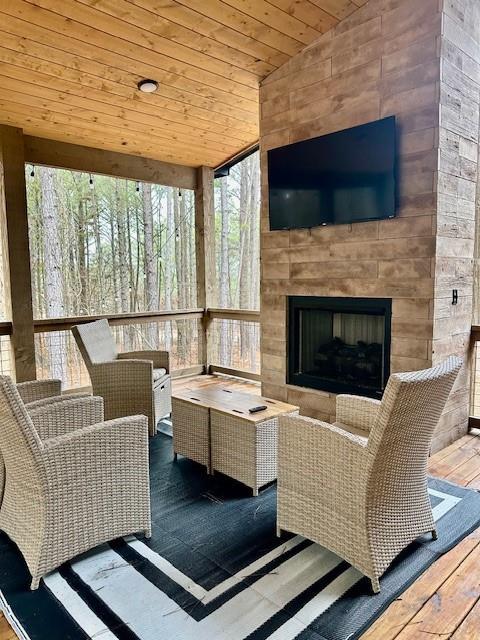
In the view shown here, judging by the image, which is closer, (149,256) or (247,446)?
(247,446)

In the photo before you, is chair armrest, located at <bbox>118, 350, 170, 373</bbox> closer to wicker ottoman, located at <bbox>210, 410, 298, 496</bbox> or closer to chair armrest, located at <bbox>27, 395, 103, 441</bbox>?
wicker ottoman, located at <bbox>210, 410, 298, 496</bbox>

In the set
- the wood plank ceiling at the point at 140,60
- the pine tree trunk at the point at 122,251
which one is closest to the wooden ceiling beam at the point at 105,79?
the wood plank ceiling at the point at 140,60

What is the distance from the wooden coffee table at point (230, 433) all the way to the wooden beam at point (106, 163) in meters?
2.93

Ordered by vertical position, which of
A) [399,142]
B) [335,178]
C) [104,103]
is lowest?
[335,178]

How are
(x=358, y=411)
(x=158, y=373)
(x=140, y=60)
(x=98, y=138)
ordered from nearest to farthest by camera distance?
(x=358, y=411) → (x=140, y=60) → (x=158, y=373) → (x=98, y=138)

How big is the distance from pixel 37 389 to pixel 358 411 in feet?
6.70

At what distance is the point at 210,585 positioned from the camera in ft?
6.30

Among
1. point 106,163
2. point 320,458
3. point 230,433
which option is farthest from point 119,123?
point 320,458

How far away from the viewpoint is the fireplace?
349cm

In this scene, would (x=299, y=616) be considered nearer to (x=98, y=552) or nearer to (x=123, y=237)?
(x=98, y=552)

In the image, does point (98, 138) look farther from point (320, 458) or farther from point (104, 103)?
point (320, 458)

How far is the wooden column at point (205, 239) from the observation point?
5.75 meters

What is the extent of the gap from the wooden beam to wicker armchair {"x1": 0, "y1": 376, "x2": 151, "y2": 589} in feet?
10.2

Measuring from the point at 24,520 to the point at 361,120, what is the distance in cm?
340
